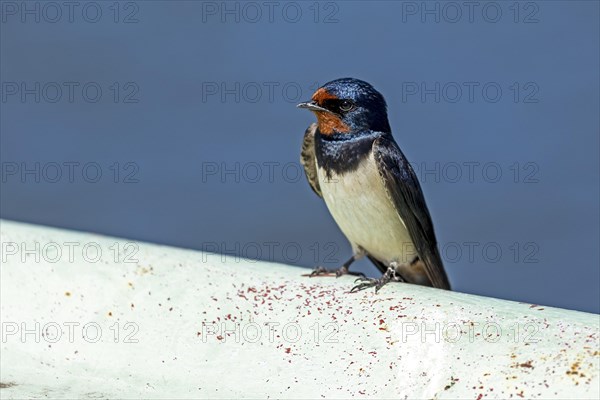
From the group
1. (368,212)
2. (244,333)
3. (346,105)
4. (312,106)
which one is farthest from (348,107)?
(244,333)

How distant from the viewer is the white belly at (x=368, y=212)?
3.55m

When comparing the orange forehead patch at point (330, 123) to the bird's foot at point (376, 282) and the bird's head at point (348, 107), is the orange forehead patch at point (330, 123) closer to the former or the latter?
the bird's head at point (348, 107)

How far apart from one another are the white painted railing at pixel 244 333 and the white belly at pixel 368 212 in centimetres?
29

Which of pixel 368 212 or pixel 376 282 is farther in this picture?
pixel 368 212

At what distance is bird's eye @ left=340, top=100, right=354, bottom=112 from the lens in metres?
3.52

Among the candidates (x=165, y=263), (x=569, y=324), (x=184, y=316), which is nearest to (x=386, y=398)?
(x=569, y=324)

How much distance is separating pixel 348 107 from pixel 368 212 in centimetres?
33

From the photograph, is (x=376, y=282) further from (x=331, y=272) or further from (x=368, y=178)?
(x=368, y=178)

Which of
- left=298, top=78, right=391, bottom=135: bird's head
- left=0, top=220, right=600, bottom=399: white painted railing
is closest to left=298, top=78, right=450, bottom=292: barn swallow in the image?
left=298, top=78, right=391, bottom=135: bird's head

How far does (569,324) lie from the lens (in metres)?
2.65

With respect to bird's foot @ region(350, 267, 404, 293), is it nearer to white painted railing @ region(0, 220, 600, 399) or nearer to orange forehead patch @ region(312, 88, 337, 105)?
white painted railing @ region(0, 220, 600, 399)

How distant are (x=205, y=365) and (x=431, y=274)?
0.95 meters

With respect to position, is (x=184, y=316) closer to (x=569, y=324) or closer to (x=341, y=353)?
(x=341, y=353)

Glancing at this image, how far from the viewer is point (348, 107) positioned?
139 inches
